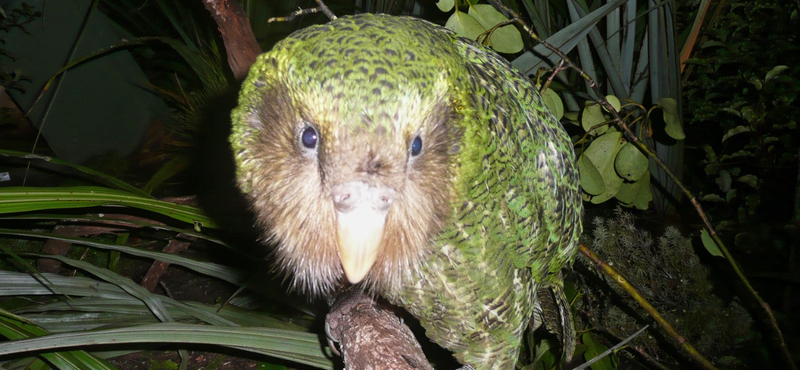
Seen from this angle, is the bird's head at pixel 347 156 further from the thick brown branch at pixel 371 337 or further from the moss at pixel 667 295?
the moss at pixel 667 295

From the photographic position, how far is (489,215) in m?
0.89

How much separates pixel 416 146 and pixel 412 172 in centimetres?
5

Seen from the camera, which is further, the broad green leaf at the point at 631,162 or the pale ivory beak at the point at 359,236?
the broad green leaf at the point at 631,162

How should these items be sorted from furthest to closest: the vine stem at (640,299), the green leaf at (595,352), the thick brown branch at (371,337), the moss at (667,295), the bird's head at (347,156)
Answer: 1. the moss at (667,295)
2. the green leaf at (595,352)
3. the vine stem at (640,299)
4. the thick brown branch at (371,337)
5. the bird's head at (347,156)

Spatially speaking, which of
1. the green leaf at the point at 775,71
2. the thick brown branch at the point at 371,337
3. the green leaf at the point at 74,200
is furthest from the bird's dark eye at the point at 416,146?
the green leaf at the point at 775,71

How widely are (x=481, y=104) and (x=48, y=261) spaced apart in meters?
2.07

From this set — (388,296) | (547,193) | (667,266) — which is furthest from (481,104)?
(667,266)

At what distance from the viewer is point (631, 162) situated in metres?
1.36

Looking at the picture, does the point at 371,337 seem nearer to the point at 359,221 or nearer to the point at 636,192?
the point at 359,221

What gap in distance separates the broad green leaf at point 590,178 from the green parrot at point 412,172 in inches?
7.0

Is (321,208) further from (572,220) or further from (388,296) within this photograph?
(572,220)

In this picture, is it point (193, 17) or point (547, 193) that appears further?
point (193, 17)

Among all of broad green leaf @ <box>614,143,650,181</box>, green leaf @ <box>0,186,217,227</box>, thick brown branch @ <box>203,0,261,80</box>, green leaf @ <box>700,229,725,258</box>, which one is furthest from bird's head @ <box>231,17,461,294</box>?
green leaf @ <box>700,229,725,258</box>

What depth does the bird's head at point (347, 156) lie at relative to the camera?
0.63m
